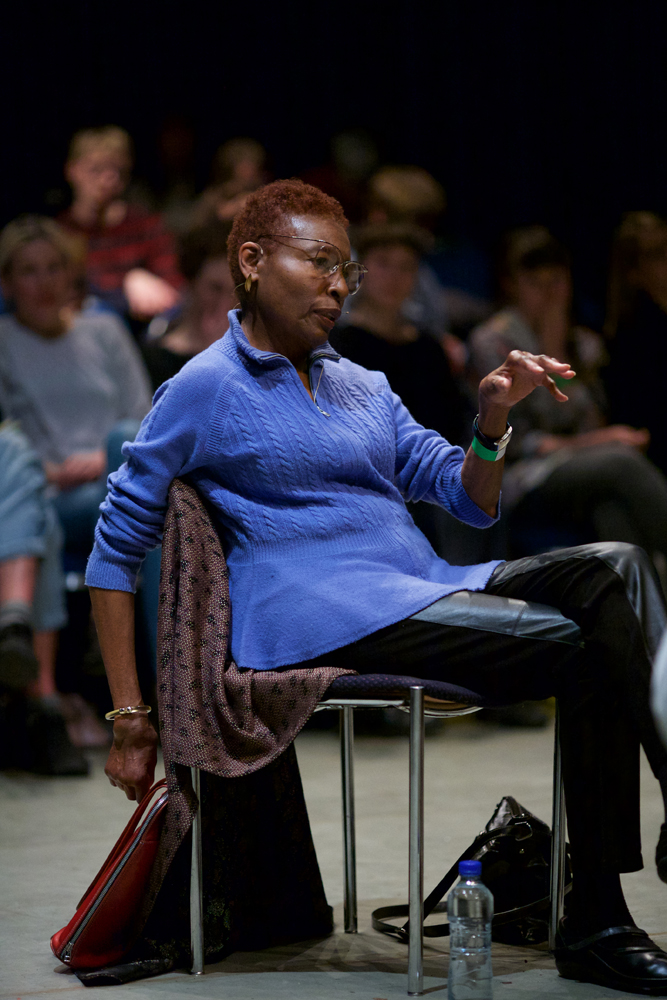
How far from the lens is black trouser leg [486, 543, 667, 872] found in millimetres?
1731

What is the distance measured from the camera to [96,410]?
3955mm

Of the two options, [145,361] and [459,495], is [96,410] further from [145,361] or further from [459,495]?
[459,495]

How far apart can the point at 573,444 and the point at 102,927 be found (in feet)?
8.62

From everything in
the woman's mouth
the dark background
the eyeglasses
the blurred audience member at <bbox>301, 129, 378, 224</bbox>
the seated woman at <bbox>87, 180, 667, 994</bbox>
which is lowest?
the seated woman at <bbox>87, 180, 667, 994</bbox>

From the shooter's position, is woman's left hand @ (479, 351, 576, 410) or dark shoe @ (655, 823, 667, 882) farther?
woman's left hand @ (479, 351, 576, 410)

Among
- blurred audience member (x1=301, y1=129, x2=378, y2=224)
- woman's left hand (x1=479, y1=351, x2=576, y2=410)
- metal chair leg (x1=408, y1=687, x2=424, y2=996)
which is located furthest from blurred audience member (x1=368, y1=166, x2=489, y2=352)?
metal chair leg (x1=408, y1=687, x2=424, y2=996)

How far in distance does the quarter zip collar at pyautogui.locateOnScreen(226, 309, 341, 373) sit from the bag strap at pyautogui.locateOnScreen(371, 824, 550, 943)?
820 mm

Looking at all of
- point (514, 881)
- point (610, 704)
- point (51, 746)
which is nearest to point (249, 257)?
point (610, 704)

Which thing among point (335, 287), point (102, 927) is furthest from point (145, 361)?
point (102, 927)

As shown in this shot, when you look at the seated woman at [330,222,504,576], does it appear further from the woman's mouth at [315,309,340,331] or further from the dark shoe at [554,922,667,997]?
the dark shoe at [554,922,667,997]

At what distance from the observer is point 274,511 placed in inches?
74.7

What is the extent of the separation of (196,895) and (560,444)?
8.33 feet

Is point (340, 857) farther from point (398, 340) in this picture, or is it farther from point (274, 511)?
point (398, 340)

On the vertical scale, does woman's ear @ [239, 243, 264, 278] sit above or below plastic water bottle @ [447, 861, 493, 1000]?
above
